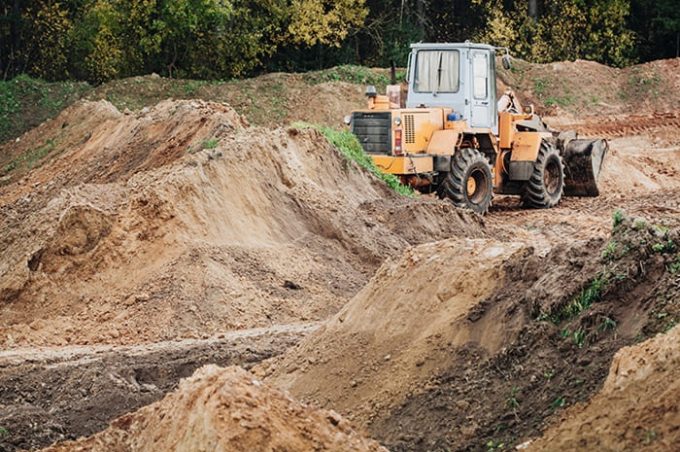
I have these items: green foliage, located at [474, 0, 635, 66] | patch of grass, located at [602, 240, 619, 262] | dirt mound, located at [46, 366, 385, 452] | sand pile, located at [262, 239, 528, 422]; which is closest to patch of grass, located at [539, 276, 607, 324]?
patch of grass, located at [602, 240, 619, 262]

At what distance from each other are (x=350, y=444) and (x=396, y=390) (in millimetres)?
1891

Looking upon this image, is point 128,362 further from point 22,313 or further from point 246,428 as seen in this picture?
point 246,428

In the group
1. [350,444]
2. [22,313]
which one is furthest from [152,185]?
[350,444]

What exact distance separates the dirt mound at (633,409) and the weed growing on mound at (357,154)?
12320 millimetres

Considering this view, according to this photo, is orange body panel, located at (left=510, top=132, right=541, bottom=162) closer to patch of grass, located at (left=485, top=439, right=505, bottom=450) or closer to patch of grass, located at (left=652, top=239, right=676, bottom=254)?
patch of grass, located at (left=652, top=239, right=676, bottom=254)

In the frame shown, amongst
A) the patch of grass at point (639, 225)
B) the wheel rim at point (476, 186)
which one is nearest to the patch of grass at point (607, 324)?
the patch of grass at point (639, 225)

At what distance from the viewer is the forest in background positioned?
37.7 m

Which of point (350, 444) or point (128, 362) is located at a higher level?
point (350, 444)

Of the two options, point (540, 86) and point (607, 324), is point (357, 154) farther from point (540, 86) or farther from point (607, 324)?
point (540, 86)

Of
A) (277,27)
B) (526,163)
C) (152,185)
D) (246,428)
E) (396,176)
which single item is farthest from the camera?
(277,27)

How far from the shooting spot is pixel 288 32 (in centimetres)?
3934

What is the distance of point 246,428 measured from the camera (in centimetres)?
743

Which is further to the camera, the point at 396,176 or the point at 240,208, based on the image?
the point at 396,176

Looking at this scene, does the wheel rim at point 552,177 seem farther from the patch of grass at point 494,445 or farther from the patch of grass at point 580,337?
the patch of grass at point 494,445
